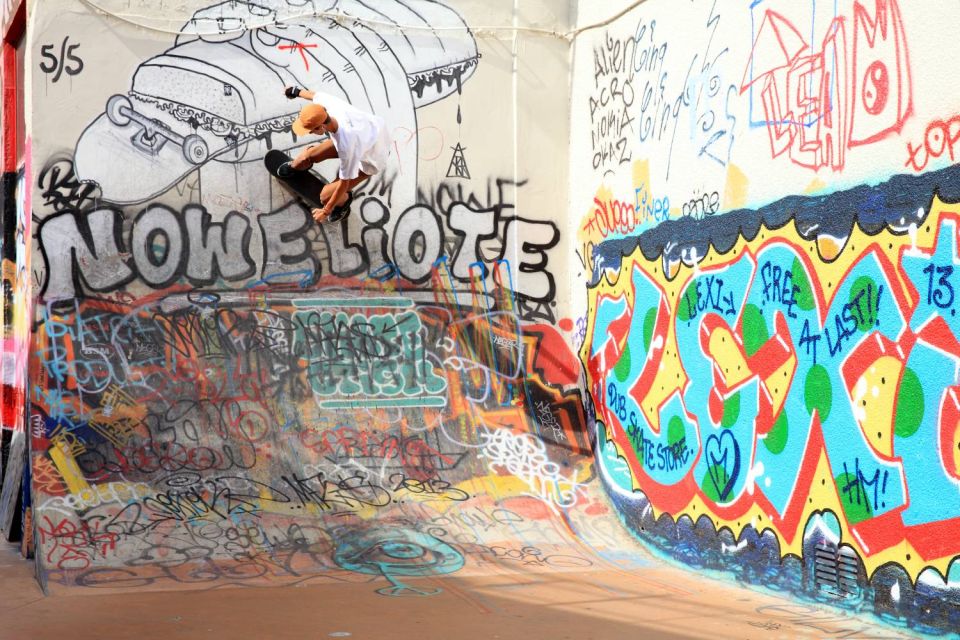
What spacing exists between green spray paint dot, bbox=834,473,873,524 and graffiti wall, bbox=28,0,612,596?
7.57 ft

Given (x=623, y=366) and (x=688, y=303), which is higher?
(x=688, y=303)

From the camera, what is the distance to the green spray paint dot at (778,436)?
6855 mm

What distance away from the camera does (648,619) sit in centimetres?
636

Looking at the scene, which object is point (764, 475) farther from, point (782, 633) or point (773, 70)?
point (773, 70)

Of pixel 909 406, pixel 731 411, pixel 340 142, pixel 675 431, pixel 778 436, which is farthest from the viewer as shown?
pixel 340 142

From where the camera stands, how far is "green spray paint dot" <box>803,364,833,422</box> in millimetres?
6461

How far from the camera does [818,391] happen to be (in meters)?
6.55

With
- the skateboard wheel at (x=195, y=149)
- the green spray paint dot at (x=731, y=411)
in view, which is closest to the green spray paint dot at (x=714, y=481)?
the green spray paint dot at (x=731, y=411)

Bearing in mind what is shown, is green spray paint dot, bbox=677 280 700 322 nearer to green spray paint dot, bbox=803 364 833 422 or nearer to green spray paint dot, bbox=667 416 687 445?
green spray paint dot, bbox=667 416 687 445

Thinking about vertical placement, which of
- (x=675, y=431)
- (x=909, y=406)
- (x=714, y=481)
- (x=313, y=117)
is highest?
(x=313, y=117)

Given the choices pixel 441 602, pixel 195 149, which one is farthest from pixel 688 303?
pixel 195 149

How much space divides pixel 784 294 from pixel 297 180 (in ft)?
14.4

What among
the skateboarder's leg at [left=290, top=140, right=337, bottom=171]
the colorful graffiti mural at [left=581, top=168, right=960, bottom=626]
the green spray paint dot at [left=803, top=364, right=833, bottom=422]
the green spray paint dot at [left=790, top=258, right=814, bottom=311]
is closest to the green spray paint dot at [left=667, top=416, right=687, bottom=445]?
the colorful graffiti mural at [left=581, top=168, right=960, bottom=626]

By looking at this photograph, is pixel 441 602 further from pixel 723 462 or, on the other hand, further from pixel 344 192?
pixel 344 192
